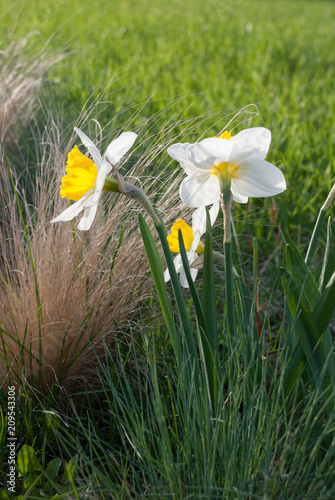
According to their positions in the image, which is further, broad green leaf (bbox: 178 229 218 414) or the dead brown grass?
the dead brown grass

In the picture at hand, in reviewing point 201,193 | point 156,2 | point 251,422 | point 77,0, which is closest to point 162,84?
point 201,193

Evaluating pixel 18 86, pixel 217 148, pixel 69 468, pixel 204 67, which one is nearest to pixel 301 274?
pixel 217 148

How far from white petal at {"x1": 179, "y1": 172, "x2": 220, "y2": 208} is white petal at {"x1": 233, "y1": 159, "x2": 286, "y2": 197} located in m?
0.04

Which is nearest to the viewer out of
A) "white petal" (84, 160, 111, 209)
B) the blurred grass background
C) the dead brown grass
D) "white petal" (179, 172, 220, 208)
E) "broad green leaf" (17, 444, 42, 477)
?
"white petal" (84, 160, 111, 209)

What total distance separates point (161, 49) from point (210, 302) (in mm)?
4156

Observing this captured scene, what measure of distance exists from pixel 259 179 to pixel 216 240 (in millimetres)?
751

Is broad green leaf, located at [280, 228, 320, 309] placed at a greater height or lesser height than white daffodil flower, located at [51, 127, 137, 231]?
lesser

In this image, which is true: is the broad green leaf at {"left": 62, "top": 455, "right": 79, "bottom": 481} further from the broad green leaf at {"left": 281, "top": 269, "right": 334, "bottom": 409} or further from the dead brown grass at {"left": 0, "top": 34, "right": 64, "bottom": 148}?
the dead brown grass at {"left": 0, "top": 34, "right": 64, "bottom": 148}

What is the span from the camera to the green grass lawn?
860 mm

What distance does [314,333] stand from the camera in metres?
0.95

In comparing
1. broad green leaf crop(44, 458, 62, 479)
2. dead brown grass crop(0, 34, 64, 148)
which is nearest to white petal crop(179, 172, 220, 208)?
broad green leaf crop(44, 458, 62, 479)

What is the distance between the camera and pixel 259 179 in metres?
0.88

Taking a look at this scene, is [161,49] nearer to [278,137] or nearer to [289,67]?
[289,67]

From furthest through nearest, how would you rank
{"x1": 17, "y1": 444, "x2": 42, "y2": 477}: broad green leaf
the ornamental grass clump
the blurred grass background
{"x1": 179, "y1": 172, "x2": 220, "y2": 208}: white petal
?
the blurred grass background, the ornamental grass clump, {"x1": 17, "y1": 444, "x2": 42, "y2": 477}: broad green leaf, {"x1": 179, "y1": 172, "x2": 220, "y2": 208}: white petal
